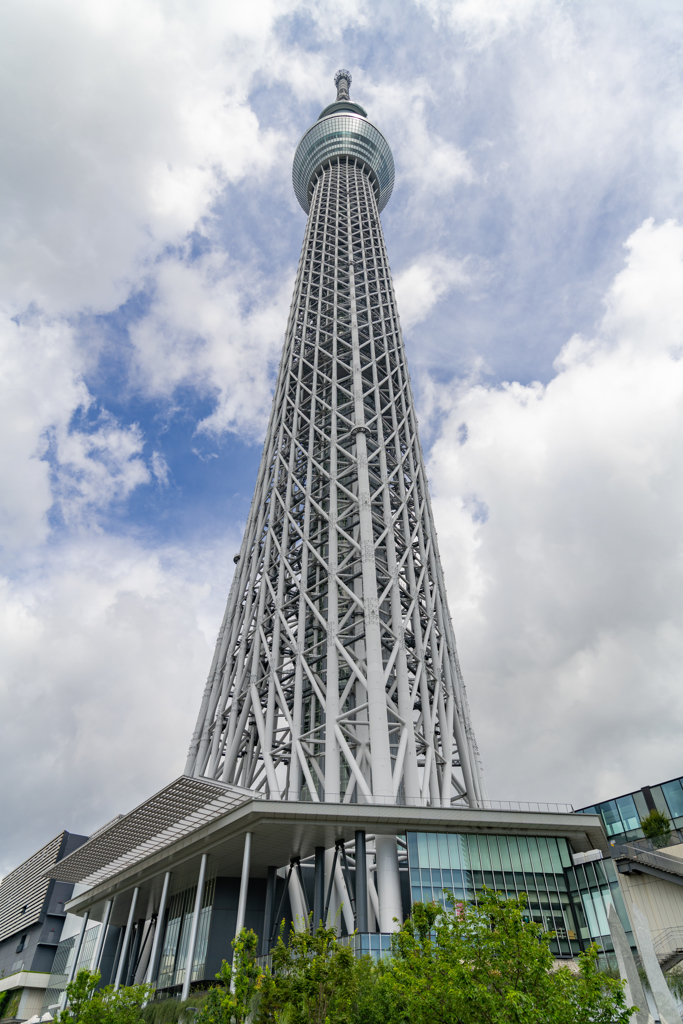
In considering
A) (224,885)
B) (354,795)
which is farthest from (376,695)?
(224,885)

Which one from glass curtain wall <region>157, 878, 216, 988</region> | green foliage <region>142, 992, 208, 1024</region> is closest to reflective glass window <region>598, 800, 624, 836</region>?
glass curtain wall <region>157, 878, 216, 988</region>

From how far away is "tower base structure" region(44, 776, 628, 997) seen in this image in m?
29.3

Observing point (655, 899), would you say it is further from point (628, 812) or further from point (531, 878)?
point (628, 812)

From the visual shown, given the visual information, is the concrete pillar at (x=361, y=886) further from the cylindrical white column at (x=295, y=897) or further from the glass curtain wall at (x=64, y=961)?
the glass curtain wall at (x=64, y=961)

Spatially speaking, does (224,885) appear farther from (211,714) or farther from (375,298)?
(375,298)

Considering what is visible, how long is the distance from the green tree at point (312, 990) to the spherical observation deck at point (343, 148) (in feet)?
306

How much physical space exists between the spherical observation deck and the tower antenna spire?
828 cm

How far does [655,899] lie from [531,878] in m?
4.99

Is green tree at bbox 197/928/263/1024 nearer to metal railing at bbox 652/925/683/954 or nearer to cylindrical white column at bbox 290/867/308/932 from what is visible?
metal railing at bbox 652/925/683/954

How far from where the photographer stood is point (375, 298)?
69812 mm

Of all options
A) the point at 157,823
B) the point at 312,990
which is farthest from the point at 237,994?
the point at 157,823

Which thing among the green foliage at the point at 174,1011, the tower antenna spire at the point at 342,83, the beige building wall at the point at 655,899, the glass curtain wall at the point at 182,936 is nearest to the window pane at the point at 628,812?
the beige building wall at the point at 655,899

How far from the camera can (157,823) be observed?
3478 cm

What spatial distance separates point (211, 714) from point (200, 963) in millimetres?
19170
